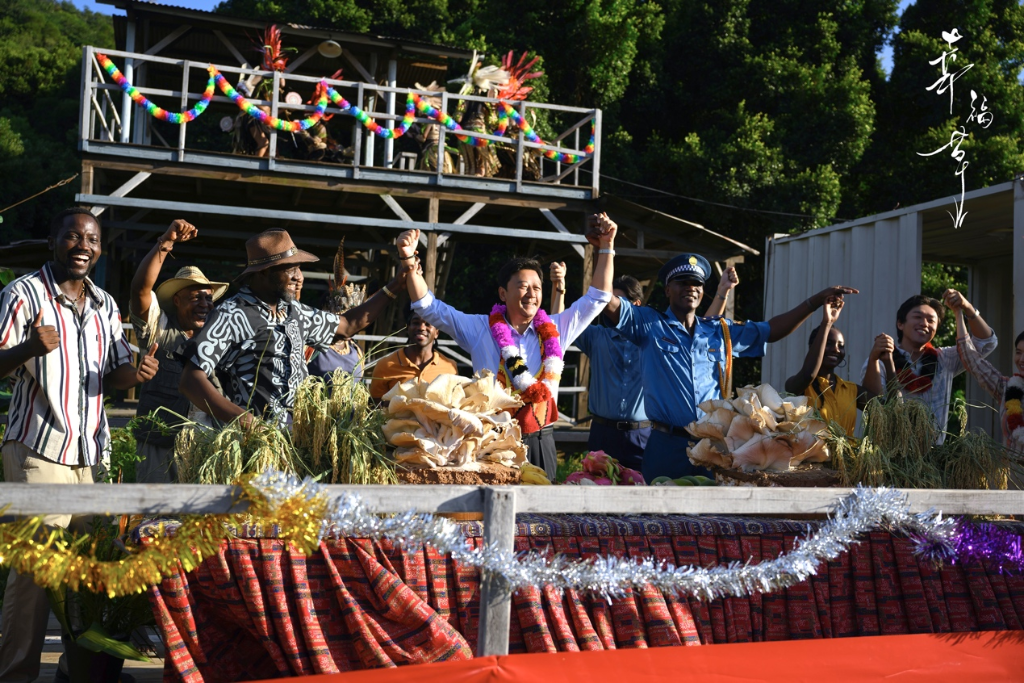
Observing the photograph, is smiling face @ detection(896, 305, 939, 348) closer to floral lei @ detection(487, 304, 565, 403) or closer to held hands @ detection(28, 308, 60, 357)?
floral lei @ detection(487, 304, 565, 403)

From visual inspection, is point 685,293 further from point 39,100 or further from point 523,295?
point 39,100

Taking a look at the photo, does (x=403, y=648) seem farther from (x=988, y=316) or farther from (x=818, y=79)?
(x=818, y=79)

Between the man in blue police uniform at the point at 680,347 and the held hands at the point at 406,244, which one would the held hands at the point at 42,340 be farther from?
the man in blue police uniform at the point at 680,347

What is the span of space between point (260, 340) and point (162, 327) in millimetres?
1523

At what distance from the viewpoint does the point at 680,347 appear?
3750 mm

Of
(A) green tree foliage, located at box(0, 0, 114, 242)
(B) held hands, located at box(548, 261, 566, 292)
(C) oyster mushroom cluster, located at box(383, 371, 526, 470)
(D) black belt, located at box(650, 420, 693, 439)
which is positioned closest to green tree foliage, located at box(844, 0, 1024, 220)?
(B) held hands, located at box(548, 261, 566, 292)

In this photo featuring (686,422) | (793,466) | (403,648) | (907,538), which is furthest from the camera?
(686,422)

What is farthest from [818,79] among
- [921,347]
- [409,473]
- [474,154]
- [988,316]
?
[409,473]

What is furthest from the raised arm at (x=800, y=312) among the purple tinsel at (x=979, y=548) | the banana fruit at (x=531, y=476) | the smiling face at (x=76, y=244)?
the smiling face at (x=76, y=244)

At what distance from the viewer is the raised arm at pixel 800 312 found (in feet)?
11.8

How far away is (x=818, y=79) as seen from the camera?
17.7 metres

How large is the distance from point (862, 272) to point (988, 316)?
1.90 m

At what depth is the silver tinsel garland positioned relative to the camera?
6.76ft

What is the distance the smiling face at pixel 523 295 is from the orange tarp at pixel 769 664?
5.08 feet
